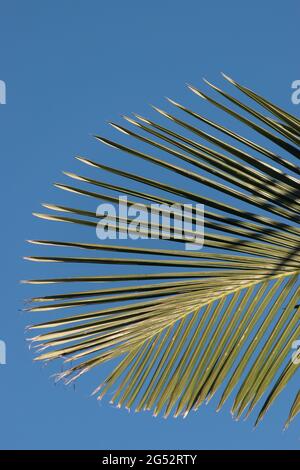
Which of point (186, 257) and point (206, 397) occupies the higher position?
point (186, 257)

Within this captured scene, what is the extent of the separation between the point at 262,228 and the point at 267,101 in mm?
305

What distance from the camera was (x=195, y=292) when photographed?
76.6 inches

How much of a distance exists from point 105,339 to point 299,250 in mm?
567

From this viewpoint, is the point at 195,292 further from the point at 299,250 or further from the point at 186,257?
the point at 299,250

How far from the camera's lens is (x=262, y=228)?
1.81m

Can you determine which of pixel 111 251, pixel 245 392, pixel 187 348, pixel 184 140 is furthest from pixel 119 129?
pixel 245 392

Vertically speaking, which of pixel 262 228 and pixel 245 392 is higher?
pixel 262 228

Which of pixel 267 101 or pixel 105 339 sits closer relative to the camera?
pixel 267 101
